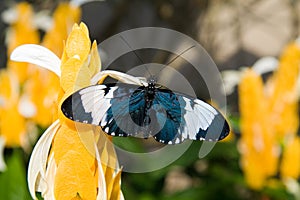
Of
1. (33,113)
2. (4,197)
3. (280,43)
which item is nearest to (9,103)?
(33,113)

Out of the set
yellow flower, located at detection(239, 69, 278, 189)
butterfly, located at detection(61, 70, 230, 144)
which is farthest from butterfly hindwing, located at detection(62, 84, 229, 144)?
yellow flower, located at detection(239, 69, 278, 189)

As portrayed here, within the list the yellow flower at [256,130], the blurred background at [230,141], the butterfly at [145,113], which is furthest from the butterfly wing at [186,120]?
the yellow flower at [256,130]

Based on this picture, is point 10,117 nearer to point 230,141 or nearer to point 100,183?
point 230,141

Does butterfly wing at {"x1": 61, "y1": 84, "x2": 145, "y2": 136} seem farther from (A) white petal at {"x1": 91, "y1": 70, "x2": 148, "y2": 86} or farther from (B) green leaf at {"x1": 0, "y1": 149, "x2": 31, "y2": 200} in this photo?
(B) green leaf at {"x1": 0, "y1": 149, "x2": 31, "y2": 200}

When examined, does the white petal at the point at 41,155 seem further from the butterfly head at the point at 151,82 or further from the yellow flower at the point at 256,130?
the yellow flower at the point at 256,130

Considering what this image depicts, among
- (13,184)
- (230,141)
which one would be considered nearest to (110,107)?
(13,184)

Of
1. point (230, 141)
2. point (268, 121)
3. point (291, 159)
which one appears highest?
point (268, 121)
